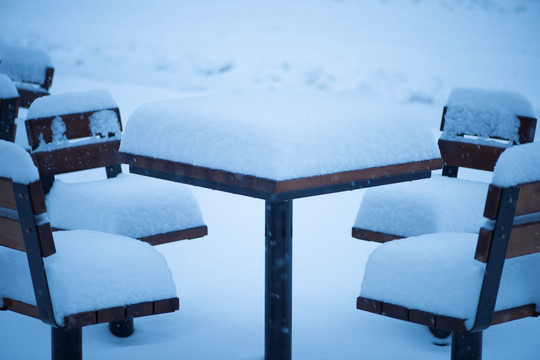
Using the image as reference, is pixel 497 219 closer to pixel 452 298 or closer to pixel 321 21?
pixel 452 298

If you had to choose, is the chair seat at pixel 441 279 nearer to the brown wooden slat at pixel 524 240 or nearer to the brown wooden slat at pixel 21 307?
the brown wooden slat at pixel 524 240

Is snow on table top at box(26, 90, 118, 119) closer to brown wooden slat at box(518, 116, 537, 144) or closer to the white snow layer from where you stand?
the white snow layer

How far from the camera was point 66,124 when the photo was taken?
386 cm

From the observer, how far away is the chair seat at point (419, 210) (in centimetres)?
325

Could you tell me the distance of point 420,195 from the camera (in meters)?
3.39

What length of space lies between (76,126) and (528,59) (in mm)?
9840

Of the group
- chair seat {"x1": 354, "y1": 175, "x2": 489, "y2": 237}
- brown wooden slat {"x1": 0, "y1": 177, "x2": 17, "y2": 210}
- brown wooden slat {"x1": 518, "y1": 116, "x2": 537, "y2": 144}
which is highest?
brown wooden slat {"x1": 0, "y1": 177, "x2": 17, "y2": 210}

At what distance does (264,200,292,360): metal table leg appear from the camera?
268 cm

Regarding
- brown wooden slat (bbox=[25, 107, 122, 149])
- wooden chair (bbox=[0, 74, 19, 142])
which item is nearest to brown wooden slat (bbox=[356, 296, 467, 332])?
brown wooden slat (bbox=[25, 107, 122, 149])

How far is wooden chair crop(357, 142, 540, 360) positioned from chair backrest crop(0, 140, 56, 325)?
97 cm

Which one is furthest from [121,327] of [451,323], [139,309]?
[451,323]

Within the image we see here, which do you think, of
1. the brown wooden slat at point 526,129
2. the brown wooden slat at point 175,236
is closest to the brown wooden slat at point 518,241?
the brown wooden slat at point 175,236

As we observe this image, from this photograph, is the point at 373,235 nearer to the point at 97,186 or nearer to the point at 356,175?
the point at 356,175

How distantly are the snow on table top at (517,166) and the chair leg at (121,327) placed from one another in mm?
1881
